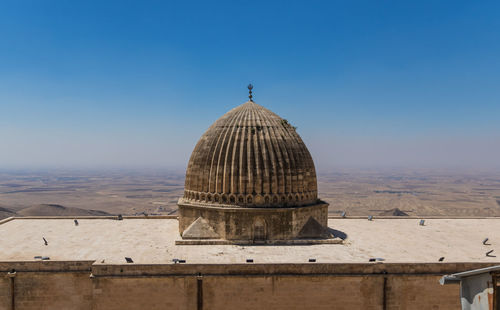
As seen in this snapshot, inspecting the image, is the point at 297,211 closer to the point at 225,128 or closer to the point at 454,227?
the point at 225,128

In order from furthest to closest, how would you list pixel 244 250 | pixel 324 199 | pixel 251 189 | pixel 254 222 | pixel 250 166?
1. pixel 324 199
2. pixel 250 166
3. pixel 251 189
4. pixel 254 222
5. pixel 244 250

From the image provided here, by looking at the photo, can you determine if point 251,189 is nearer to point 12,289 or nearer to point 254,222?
point 254,222

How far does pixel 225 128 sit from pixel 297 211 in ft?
16.5

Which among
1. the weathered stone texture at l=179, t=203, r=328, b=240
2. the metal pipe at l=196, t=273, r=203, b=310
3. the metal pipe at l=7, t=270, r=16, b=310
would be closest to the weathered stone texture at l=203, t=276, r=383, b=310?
the metal pipe at l=196, t=273, r=203, b=310

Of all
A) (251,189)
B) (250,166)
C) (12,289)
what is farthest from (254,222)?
(12,289)

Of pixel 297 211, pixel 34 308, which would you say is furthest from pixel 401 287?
pixel 34 308

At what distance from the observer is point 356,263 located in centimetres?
1280

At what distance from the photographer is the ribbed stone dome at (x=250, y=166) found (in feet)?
51.9

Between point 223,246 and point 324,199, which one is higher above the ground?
point 223,246

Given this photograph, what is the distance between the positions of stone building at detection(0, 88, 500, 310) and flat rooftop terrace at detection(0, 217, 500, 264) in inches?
2.0

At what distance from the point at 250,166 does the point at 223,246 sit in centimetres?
354

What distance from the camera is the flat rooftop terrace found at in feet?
44.5

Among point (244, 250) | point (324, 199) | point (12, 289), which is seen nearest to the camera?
point (12, 289)

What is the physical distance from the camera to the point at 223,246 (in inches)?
593
